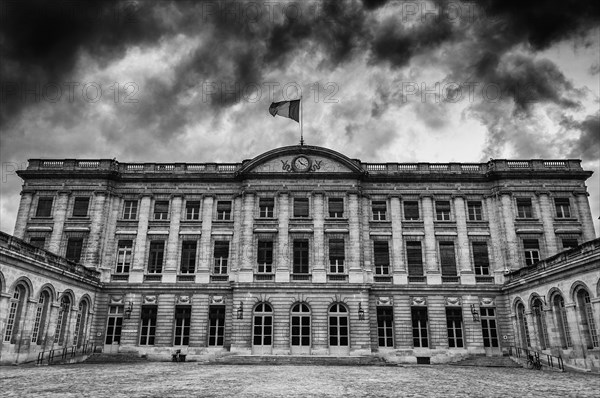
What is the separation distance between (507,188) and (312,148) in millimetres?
12746

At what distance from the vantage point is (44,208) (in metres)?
31.1

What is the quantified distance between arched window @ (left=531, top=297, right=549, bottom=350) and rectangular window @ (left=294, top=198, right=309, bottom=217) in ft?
46.0

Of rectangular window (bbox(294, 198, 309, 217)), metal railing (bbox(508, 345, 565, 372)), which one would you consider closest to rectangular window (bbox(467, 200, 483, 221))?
metal railing (bbox(508, 345, 565, 372))

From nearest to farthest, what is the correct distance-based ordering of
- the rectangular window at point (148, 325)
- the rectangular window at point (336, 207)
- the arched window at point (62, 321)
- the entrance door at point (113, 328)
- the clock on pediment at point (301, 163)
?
the arched window at point (62, 321) → the entrance door at point (113, 328) → the rectangular window at point (148, 325) → the rectangular window at point (336, 207) → the clock on pediment at point (301, 163)

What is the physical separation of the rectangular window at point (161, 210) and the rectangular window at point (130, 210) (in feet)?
4.51

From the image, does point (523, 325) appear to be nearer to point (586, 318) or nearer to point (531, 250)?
point (531, 250)

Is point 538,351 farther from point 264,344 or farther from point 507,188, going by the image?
point 264,344

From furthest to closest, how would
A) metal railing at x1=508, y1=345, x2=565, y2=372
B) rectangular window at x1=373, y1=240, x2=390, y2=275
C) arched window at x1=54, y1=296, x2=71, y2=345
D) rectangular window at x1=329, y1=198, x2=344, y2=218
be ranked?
rectangular window at x1=329, y1=198, x2=344, y2=218, rectangular window at x1=373, y1=240, x2=390, y2=275, arched window at x1=54, y1=296, x2=71, y2=345, metal railing at x1=508, y1=345, x2=565, y2=372

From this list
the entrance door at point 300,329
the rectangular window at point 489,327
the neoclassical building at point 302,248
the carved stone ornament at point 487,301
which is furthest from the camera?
the carved stone ornament at point 487,301

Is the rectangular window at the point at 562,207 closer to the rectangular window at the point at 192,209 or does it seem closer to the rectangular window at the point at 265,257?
the rectangular window at the point at 265,257

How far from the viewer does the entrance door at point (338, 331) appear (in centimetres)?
2756

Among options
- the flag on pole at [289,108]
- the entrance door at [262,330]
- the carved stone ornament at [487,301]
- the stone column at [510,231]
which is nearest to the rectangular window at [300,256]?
the entrance door at [262,330]

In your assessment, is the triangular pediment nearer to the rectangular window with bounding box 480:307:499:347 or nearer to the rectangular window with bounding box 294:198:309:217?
the rectangular window with bounding box 294:198:309:217

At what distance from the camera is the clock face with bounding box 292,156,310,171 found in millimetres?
31234
